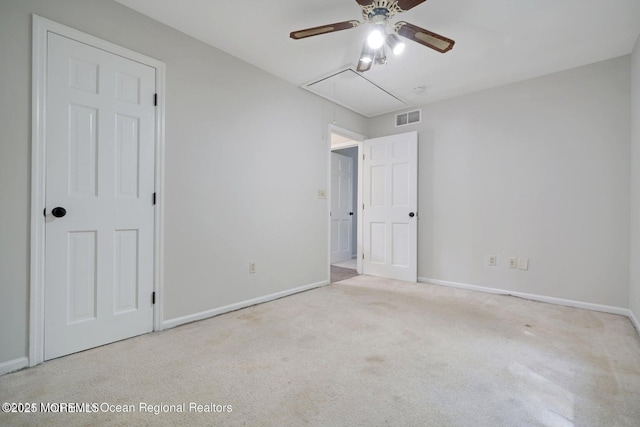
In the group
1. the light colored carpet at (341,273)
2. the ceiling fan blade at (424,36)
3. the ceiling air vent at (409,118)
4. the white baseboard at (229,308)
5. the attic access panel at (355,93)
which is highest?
the attic access panel at (355,93)

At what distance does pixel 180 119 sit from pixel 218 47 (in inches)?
32.3

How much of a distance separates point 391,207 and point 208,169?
105 inches

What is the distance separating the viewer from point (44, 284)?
6.12 feet

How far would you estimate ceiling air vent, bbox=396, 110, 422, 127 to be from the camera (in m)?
4.20

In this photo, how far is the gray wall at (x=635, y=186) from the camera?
246 cm

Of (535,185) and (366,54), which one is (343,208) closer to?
(535,185)

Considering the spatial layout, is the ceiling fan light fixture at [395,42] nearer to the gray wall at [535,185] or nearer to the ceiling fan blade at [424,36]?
the ceiling fan blade at [424,36]

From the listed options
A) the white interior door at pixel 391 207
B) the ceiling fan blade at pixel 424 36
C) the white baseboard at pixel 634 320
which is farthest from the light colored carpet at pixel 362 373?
the ceiling fan blade at pixel 424 36

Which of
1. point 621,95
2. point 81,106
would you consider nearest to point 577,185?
point 621,95

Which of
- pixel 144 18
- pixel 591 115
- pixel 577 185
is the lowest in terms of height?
pixel 577 185

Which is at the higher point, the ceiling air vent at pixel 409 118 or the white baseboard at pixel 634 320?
the ceiling air vent at pixel 409 118

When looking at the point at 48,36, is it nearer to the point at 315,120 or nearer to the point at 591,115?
the point at 315,120

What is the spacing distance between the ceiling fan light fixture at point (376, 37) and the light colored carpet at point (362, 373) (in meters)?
2.18

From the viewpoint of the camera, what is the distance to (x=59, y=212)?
6.25ft
